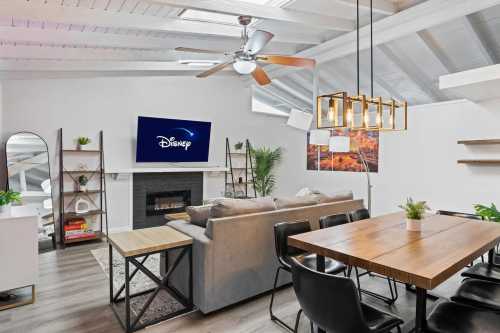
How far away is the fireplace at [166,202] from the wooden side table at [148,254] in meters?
3.17

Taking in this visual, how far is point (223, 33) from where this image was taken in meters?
4.17

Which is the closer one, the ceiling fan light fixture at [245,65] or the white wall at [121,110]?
the ceiling fan light fixture at [245,65]

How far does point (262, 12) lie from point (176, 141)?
3.44 metres

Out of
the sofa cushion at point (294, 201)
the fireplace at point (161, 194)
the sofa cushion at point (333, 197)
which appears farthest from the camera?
the fireplace at point (161, 194)

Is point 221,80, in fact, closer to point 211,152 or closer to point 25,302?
point 211,152

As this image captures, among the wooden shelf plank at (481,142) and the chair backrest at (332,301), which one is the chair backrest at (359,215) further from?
the wooden shelf plank at (481,142)

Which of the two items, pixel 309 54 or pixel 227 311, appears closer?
pixel 227 311

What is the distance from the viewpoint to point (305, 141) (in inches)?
339

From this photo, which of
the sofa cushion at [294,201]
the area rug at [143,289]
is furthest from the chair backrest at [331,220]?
the area rug at [143,289]

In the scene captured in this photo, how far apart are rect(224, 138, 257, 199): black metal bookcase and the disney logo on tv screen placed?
3.36ft

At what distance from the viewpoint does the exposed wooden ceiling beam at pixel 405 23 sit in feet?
11.6

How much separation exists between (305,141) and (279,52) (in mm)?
3340

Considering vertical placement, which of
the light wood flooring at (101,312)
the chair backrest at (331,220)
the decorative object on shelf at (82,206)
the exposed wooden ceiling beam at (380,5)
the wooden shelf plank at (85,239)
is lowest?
the light wood flooring at (101,312)

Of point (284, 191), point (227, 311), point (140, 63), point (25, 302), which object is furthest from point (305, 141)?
point (25, 302)
